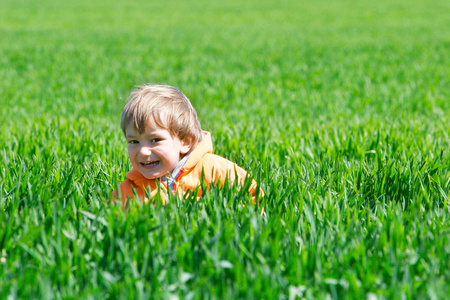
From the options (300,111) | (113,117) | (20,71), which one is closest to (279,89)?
(300,111)

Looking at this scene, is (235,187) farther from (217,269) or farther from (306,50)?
(306,50)

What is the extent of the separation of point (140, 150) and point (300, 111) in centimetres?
365

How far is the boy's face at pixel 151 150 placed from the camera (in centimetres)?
261

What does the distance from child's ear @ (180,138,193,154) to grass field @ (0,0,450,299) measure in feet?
1.21

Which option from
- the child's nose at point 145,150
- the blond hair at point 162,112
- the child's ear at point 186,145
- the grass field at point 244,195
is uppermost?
the blond hair at point 162,112

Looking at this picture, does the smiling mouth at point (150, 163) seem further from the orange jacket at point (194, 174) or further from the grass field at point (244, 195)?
the grass field at point (244, 195)

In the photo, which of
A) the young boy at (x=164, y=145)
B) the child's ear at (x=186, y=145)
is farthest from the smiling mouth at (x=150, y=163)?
the child's ear at (x=186, y=145)

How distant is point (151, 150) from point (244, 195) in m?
0.53

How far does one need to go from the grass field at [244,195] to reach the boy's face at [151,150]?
193mm

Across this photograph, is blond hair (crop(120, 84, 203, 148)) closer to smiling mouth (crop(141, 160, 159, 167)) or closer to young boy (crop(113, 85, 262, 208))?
young boy (crop(113, 85, 262, 208))

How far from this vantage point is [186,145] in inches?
110

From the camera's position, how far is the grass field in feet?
5.50

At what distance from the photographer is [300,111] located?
601 cm

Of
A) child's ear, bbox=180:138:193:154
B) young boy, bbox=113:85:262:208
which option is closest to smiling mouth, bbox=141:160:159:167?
young boy, bbox=113:85:262:208
